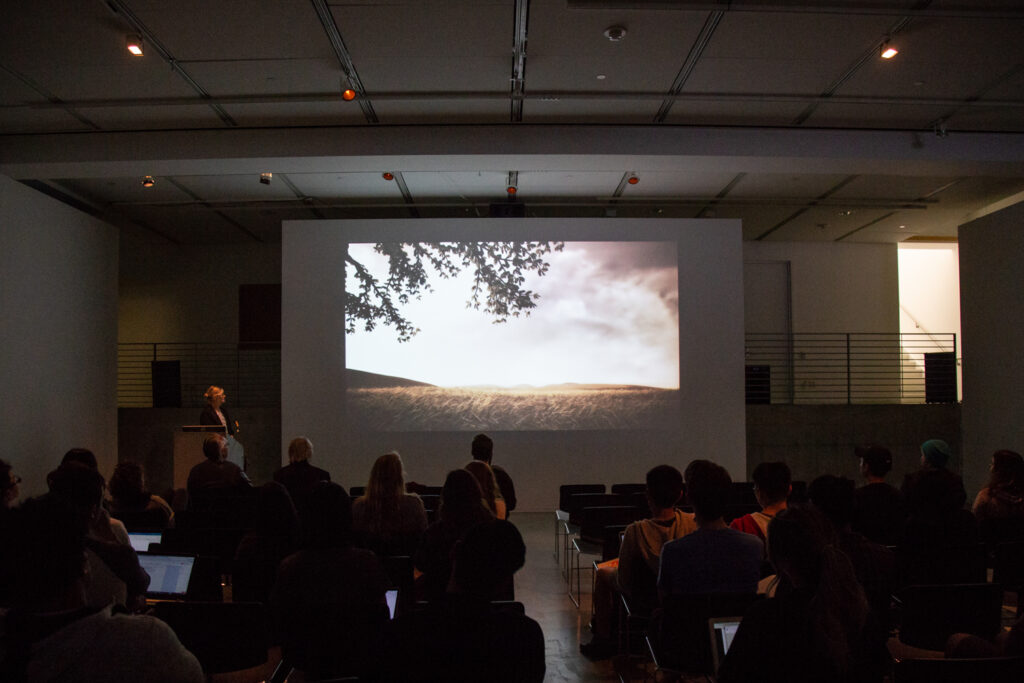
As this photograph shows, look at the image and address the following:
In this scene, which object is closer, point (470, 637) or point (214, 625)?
point (470, 637)

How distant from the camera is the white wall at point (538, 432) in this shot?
9.94m

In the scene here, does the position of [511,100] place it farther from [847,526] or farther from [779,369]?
[779,369]

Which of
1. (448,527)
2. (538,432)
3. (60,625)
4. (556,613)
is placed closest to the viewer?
(60,625)

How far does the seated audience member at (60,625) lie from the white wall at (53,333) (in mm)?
7328

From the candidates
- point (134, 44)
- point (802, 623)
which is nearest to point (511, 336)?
point (134, 44)

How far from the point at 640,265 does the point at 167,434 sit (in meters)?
7.18

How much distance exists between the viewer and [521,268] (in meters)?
9.88

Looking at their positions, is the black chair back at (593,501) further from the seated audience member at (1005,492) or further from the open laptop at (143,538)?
the open laptop at (143,538)

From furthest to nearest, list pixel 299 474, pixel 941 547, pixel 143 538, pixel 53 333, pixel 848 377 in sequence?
pixel 848 377 < pixel 53 333 < pixel 299 474 < pixel 143 538 < pixel 941 547

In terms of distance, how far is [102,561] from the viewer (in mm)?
2678

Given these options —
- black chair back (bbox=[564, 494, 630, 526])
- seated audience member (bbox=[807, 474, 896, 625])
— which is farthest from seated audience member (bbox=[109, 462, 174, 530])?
seated audience member (bbox=[807, 474, 896, 625])

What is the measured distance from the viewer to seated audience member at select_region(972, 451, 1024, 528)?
4.55 metres

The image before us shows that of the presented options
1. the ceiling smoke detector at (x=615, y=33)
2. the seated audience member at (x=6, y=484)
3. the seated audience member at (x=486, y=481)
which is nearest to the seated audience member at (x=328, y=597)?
the seated audience member at (x=6, y=484)

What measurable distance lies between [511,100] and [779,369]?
7.70 metres
